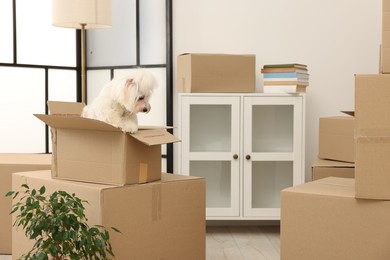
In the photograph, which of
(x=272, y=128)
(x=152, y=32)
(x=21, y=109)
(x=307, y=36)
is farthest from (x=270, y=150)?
(x=21, y=109)

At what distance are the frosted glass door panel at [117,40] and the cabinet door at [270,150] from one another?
0.97 meters

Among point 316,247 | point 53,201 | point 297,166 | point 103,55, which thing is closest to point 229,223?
point 297,166

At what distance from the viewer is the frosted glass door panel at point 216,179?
363 centimetres

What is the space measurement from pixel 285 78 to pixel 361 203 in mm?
1544

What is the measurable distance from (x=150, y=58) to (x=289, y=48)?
95cm

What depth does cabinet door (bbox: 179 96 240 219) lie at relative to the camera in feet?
11.7

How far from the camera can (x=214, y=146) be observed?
3648mm

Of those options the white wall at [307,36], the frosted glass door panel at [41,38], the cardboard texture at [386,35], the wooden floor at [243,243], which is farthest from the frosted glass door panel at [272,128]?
the cardboard texture at [386,35]

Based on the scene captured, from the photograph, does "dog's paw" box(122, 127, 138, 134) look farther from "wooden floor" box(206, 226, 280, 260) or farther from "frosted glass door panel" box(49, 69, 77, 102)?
"frosted glass door panel" box(49, 69, 77, 102)

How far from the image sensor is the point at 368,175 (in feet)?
6.82

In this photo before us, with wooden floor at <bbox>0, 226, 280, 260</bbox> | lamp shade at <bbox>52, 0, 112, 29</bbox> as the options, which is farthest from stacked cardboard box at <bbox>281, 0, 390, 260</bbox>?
lamp shade at <bbox>52, 0, 112, 29</bbox>

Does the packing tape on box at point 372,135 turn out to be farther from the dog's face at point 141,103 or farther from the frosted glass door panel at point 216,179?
the frosted glass door panel at point 216,179

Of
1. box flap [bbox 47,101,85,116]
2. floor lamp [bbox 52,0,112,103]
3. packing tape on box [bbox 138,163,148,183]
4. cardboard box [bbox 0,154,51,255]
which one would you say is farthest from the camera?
floor lamp [bbox 52,0,112,103]

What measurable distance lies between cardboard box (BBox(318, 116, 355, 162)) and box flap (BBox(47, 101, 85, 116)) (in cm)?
150
